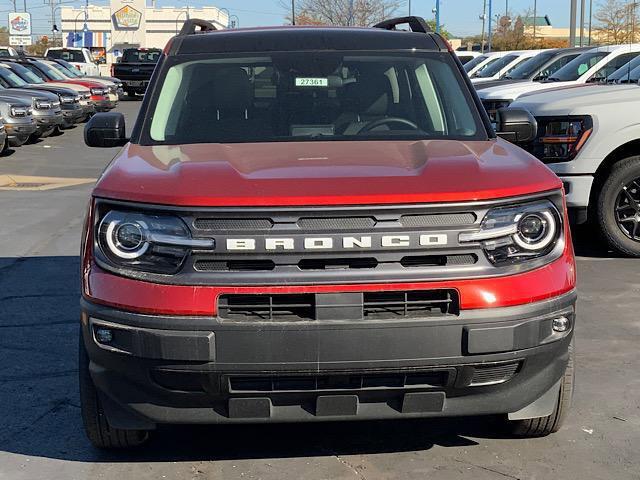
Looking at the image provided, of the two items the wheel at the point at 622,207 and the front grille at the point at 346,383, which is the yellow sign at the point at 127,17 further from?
the front grille at the point at 346,383

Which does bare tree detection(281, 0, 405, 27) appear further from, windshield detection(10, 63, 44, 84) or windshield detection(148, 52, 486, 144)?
windshield detection(148, 52, 486, 144)

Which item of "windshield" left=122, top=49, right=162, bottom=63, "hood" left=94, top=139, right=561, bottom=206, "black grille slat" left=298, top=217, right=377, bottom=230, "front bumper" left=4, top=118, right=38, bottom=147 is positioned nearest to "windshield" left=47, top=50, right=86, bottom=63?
"windshield" left=122, top=49, right=162, bottom=63

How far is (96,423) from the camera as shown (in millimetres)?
4145

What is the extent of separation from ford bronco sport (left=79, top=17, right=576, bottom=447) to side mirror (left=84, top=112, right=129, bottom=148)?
1.43 meters

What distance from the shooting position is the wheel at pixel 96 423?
4023 mm

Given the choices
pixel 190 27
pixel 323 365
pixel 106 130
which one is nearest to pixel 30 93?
pixel 190 27

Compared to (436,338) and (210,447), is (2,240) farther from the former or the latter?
(436,338)

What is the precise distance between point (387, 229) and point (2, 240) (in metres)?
7.21

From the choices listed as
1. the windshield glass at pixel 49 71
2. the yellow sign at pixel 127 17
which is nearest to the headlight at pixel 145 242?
the windshield glass at pixel 49 71

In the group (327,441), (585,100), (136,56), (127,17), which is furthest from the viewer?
(127,17)

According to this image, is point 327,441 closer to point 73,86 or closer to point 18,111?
point 18,111

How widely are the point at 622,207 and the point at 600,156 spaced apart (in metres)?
0.49

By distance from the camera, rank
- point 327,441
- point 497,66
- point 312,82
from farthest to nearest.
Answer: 1. point 497,66
2. point 312,82
3. point 327,441

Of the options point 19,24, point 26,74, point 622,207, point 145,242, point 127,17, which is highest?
point 127,17
